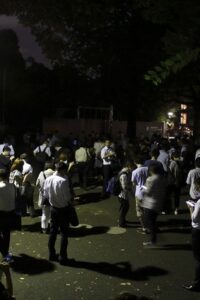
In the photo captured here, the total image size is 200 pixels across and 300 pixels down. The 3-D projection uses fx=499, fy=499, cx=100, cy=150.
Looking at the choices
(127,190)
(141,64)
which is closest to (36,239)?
(127,190)

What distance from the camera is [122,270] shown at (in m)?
8.65

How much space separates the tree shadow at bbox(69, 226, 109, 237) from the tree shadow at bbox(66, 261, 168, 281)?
1.96 m

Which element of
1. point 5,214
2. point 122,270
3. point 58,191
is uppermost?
point 58,191

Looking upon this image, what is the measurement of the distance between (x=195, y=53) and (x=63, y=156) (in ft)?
27.1

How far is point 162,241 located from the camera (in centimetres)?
1052

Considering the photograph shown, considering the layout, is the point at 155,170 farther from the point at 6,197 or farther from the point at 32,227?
the point at 32,227

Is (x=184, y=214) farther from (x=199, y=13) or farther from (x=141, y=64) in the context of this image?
(x=141, y=64)

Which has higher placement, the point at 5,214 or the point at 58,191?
the point at 58,191

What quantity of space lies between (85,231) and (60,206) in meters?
2.54

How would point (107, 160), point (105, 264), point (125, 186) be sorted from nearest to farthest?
point (105, 264), point (125, 186), point (107, 160)

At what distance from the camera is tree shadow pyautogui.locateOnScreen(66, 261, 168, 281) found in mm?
8367

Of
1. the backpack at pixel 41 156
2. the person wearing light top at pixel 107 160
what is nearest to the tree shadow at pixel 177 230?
the person wearing light top at pixel 107 160

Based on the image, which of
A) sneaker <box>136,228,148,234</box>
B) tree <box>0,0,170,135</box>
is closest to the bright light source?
tree <box>0,0,170,135</box>

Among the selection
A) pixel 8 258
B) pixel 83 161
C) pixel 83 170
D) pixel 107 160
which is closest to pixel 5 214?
pixel 8 258
